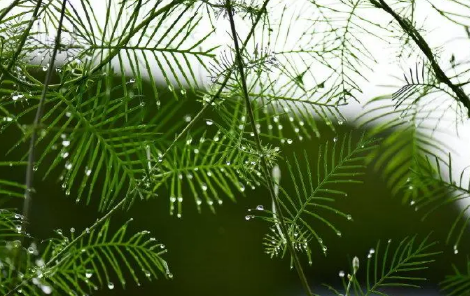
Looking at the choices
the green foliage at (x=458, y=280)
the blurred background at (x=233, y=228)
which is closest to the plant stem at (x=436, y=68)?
the green foliage at (x=458, y=280)

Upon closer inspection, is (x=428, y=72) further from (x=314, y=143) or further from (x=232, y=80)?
(x=314, y=143)

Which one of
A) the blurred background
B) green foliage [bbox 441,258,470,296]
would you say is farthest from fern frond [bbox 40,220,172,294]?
the blurred background

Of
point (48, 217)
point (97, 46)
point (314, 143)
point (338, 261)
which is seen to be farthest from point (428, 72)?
point (338, 261)

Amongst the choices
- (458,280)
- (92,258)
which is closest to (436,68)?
(458,280)

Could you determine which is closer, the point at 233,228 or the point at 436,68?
the point at 436,68

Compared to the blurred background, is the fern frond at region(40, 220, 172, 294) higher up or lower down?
higher up

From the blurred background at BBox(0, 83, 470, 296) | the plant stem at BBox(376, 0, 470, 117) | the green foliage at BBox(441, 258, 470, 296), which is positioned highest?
the plant stem at BBox(376, 0, 470, 117)

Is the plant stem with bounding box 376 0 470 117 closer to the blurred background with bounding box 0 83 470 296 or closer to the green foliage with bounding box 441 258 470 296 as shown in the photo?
the green foliage with bounding box 441 258 470 296

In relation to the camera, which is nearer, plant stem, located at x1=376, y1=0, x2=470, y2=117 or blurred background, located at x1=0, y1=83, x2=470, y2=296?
plant stem, located at x1=376, y1=0, x2=470, y2=117

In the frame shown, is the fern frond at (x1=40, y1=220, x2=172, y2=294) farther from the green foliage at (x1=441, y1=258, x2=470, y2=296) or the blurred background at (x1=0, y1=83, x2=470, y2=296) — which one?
the blurred background at (x1=0, y1=83, x2=470, y2=296)

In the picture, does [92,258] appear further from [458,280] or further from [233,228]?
[233,228]

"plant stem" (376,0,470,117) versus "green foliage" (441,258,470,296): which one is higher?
"plant stem" (376,0,470,117)
